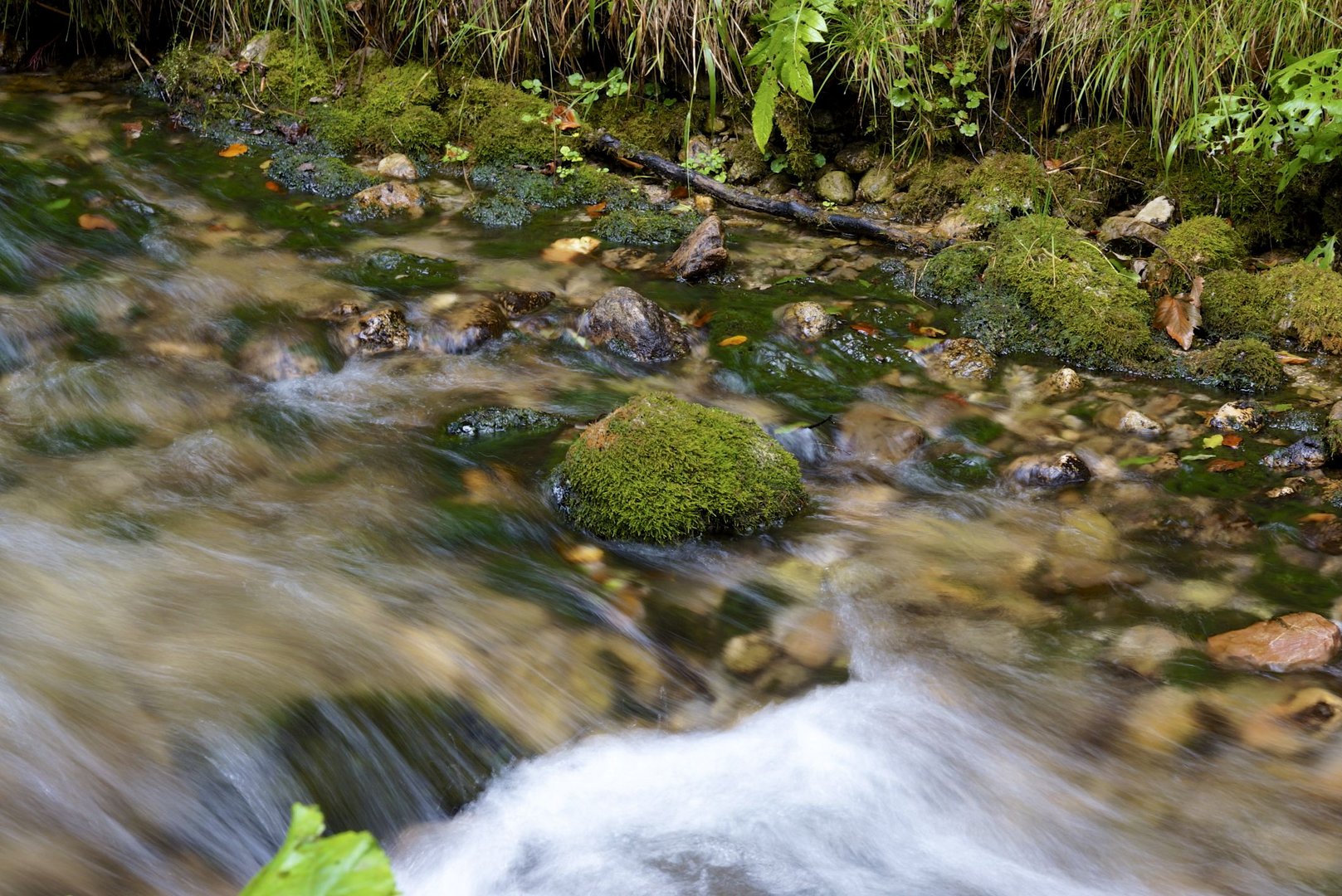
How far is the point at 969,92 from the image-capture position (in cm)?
547

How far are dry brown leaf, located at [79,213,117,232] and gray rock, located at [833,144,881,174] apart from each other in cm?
384

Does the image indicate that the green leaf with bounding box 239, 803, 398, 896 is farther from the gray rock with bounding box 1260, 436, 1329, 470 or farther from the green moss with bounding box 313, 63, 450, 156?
the green moss with bounding box 313, 63, 450, 156

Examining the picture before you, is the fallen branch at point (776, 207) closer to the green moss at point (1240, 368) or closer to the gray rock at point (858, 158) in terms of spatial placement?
the gray rock at point (858, 158)

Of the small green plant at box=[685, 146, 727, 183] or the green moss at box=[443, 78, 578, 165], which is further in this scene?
the green moss at box=[443, 78, 578, 165]

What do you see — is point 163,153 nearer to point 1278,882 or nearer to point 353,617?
point 353,617

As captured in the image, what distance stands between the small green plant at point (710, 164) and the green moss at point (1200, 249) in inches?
94.2

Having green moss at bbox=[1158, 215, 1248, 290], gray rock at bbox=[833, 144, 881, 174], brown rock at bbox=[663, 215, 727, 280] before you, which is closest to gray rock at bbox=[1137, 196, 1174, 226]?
green moss at bbox=[1158, 215, 1248, 290]

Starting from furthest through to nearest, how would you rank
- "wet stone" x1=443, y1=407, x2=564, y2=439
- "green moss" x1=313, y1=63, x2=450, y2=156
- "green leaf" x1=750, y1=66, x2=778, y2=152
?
"green moss" x1=313, y1=63, x2=450, y2=156 < "green leaf" x1=750, y1=66, x2=778, y2=152 < "wet stone" x1=443, y1=407, x2=564, y2=439

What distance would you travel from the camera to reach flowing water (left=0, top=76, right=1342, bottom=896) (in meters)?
2.41

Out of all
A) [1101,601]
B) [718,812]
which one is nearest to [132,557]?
[718,812]

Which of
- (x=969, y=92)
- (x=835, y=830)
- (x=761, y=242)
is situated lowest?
(x=835, y=830)

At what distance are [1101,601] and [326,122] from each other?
5.17m

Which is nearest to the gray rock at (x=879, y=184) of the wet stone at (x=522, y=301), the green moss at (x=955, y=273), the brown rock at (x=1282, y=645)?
the green moss at (x=955, y=273)

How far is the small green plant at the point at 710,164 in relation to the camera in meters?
5.96
